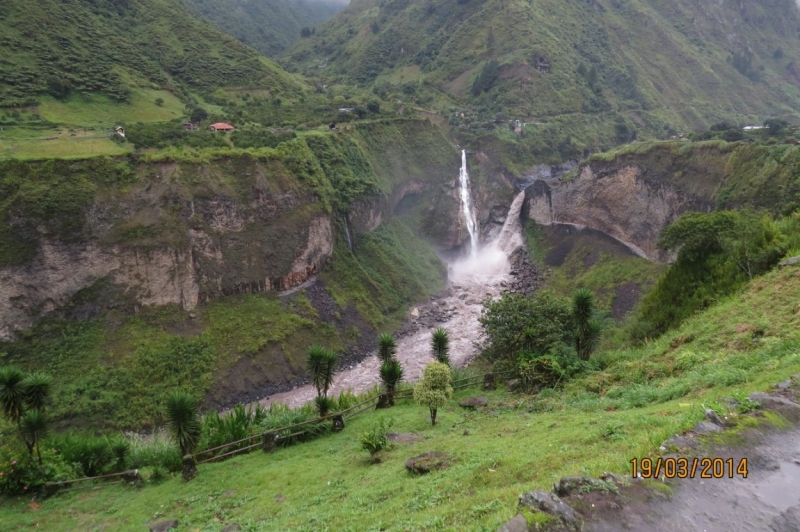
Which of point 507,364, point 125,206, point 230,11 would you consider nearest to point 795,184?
point 507,364

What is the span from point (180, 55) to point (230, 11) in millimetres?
95868

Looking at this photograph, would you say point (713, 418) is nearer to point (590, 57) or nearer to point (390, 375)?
point (390, 375)

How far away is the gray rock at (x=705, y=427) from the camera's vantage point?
780cm

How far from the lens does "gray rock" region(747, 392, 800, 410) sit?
8.29m

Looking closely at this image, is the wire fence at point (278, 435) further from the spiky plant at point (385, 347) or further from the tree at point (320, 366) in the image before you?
the spiky plant at point (385, 347)

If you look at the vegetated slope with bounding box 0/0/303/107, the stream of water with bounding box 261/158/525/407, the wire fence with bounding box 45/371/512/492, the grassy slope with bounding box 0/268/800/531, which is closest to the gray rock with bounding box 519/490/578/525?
the grassy slope with bounding box 0/268/800/531

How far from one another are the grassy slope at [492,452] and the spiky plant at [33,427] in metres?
1.96

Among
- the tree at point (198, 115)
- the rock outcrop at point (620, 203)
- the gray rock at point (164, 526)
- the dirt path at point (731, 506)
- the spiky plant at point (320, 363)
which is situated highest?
the tree at point (198, 115)

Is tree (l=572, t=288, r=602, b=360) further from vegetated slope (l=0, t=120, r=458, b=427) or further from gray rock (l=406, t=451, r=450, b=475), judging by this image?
vegetated slope (l=0, t=120, r=458, b=427)

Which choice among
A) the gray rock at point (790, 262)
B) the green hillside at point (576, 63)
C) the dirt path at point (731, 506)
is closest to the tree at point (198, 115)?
the green hillside at point (576, 63)

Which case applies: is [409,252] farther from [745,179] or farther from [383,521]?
[383,521]

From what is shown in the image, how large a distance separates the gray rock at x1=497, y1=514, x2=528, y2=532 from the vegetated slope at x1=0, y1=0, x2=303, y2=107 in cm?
5602

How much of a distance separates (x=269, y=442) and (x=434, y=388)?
7413mm

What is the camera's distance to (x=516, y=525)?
20.5 ft
